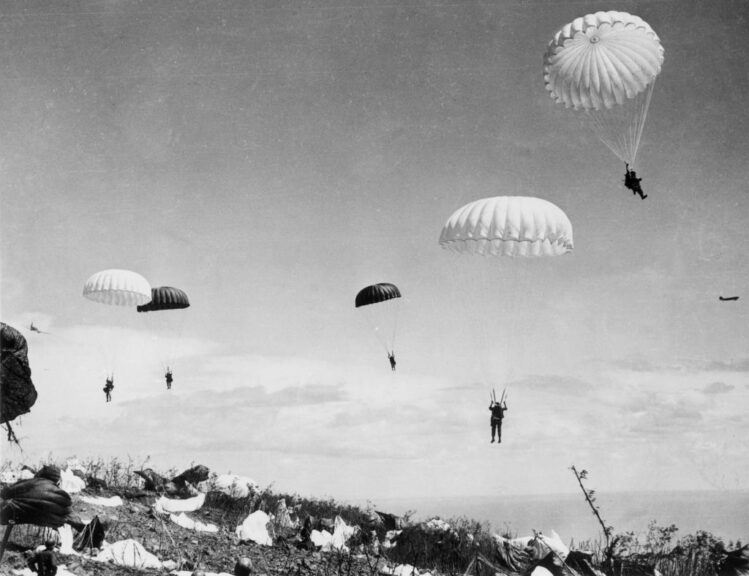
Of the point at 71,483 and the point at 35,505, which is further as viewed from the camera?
the point at 71,483

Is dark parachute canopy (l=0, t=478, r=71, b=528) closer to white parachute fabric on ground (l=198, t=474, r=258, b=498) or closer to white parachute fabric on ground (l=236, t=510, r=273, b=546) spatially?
white parachute fabric on ground (l=236, t=510, r=273, b=546)

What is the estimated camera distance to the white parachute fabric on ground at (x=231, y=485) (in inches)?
389

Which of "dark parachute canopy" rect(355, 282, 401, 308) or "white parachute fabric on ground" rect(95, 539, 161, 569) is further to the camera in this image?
"dark parachute canopy" rect(355, 282, 401, 308)

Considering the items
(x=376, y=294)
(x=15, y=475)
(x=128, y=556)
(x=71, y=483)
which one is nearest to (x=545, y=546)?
→ (x=128, y=556)

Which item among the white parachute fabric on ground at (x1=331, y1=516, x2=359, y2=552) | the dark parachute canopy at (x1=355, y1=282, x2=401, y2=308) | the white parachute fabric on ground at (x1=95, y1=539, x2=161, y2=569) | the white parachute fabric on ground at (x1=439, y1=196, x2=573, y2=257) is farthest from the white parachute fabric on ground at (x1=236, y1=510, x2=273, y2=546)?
the dark parachute canopy at (x1=355, y1=282, x2=401, y2=308)

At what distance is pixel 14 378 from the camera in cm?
457

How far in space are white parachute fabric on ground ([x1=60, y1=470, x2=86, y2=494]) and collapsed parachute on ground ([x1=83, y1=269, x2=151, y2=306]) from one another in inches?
489

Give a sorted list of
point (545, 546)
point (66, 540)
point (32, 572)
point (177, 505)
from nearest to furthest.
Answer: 1. point (32, 572)
2. point (66, 540)
3. point (545, 546)
4. point (177, 505)

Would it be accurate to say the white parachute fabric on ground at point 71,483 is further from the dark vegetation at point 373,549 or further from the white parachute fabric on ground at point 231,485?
the white parachute fabric on ground at point 231,485

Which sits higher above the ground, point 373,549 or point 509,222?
point 509,222

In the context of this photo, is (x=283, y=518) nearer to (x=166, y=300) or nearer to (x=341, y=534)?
(x=341, y=534)

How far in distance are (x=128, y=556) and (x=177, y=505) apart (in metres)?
2.84

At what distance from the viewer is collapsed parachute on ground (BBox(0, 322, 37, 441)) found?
447 centimetres

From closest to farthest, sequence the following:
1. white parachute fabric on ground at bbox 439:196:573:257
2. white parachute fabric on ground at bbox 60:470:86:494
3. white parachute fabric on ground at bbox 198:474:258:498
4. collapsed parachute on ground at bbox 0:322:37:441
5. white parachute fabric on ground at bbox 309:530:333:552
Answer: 1. collapsed parachute on ground at bbox 0:322:37:441
2. white parachute fabric on ground at bbox 309:530:333:552
3. white parachute fabric on ground at bbox 60:470:86:494
4. white parachute fabric on ground at bbox 198:474:258:498
5. white parachute fabric on ground at bbox 439:196:573:257
